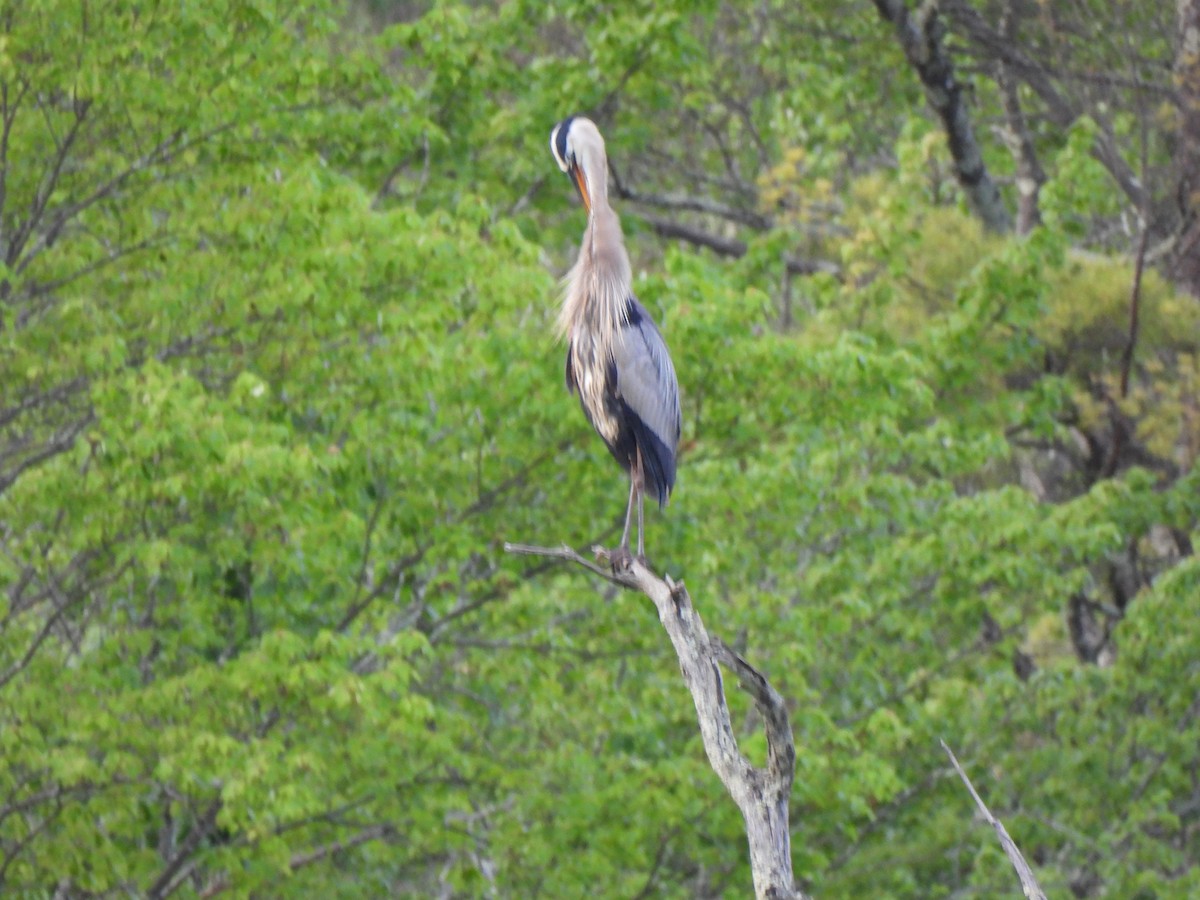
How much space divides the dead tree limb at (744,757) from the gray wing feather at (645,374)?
80.7 inches

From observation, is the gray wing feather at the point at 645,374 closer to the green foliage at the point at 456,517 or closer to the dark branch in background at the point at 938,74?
the green foliage at the point at 456,517

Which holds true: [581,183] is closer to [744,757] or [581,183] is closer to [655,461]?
[655,461]

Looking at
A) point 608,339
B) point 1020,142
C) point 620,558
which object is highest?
point 1020,142

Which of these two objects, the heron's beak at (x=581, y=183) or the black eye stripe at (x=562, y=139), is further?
the black eye stripe at (x=562, y=139)

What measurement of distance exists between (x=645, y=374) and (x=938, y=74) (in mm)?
9249

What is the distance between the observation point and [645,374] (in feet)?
21.7

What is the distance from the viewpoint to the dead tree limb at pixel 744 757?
4.16 m

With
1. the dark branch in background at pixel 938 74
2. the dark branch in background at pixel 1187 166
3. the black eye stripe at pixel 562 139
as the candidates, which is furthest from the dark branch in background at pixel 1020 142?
the black eye stripe at pixel 562 139

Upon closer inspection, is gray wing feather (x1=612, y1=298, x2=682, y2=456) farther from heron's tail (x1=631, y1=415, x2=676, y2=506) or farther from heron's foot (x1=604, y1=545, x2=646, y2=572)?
heron's foot (x1=604, y1=545, x2=646, y2=572)

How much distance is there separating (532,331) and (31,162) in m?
2.67

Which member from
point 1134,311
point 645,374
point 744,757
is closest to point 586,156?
point 645,374

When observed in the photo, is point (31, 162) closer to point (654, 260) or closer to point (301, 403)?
point (301, 403)

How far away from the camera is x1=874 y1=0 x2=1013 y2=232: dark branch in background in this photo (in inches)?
594

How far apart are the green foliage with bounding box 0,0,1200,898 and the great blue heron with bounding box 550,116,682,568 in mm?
1804
